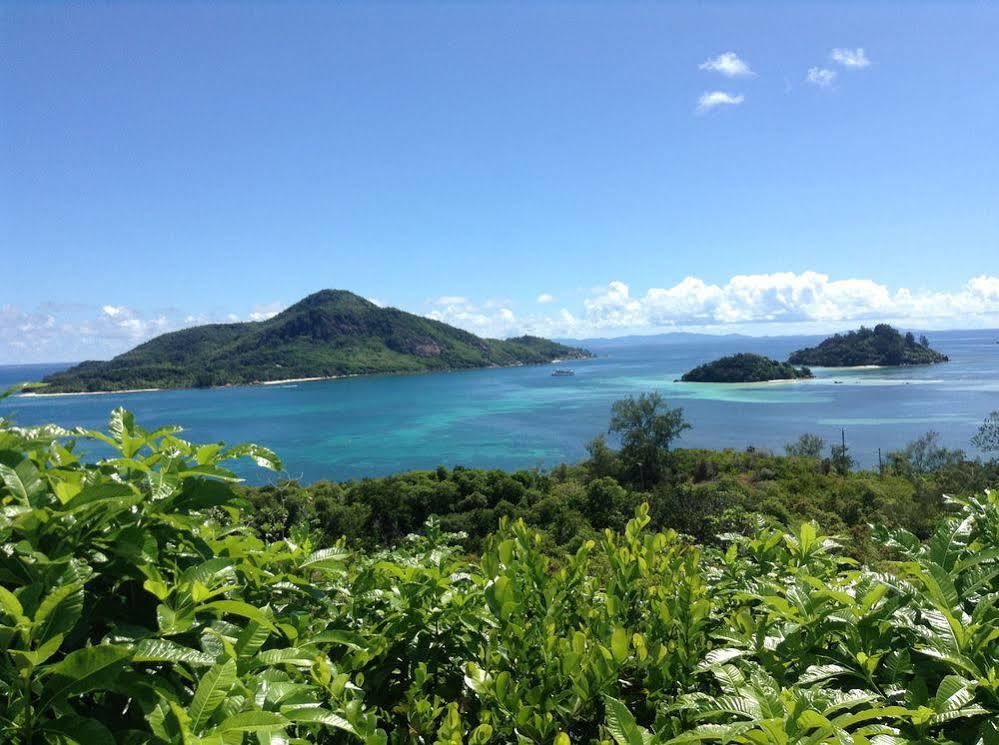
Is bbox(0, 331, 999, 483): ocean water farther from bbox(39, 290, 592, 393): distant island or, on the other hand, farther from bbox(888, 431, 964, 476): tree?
bbox(39, 290, 592, 393): distant island

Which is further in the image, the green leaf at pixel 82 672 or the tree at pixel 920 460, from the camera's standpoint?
the tree at pixel 920 460

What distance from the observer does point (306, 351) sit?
480 feet

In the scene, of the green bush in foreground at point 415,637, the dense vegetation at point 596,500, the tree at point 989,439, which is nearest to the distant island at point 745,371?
the tree at point 989,439

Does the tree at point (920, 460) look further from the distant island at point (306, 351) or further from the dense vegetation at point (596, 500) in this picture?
the distant island at point (306, 351)

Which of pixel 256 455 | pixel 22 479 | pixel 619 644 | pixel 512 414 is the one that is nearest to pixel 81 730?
pixel 22 479

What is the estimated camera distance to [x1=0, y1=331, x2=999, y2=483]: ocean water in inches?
2104

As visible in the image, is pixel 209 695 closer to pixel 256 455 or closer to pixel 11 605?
pixel 11 605

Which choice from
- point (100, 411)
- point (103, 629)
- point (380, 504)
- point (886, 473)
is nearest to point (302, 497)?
point (380, 504)

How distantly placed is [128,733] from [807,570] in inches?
82.4

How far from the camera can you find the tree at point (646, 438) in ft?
124

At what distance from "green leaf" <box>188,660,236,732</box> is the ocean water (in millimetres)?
30841

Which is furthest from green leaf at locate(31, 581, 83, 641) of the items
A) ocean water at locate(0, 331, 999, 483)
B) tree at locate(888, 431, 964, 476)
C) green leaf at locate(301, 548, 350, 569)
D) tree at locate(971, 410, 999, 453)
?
tree at locate(971, 410, 999, 453)

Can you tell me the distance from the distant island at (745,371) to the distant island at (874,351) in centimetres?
2180

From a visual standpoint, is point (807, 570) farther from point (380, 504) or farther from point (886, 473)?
point (886, 473)
